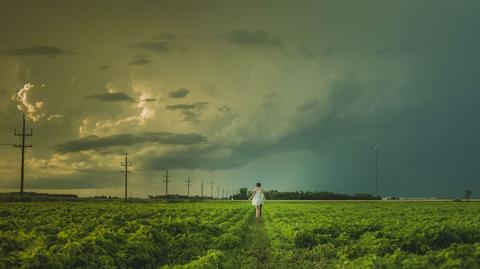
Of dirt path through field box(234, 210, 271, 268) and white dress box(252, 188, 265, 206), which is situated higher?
white dress box(252, 188, 265, 206)

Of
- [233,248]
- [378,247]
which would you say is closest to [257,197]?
[233,248]

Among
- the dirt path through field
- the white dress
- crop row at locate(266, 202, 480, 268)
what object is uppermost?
the white dress

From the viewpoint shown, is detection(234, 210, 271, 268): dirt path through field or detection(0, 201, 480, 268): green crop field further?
detection(234, 210, 271, 268): dirt path through field

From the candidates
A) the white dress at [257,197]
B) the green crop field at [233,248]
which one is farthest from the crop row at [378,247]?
the white dress at [257,197]

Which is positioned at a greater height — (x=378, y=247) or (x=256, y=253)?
(x=378, y=247)

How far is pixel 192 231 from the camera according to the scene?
25.4 m

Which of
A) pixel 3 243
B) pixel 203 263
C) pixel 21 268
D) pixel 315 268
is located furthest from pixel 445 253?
pixel 3 243

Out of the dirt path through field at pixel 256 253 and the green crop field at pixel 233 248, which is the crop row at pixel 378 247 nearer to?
the green crop field at pixel 233 248

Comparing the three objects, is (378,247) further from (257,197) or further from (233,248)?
(257,197)

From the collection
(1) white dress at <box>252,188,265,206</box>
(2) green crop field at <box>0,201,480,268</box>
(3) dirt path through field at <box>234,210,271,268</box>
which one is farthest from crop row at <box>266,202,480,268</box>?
(1) white dress at <box>252,188,265,206</box>

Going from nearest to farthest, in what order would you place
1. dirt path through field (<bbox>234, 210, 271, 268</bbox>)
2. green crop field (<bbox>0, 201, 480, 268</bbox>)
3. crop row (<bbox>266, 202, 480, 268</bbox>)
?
green crop field (<bbox>0, 201, 480, 268</bbox>), crop row (<bbox>266, 202, 480, 268</bbox>), dirt path through field (<bbox>234, 210, 271, 268</bbox>)

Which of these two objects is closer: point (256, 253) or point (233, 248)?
point (256, 253)

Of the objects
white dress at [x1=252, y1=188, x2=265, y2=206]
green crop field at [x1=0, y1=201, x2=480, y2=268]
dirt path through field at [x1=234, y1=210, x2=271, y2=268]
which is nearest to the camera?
green crop field at [x1=0, y1=201, x2=480, y2=268]

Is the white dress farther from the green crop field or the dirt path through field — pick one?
the green crop field
